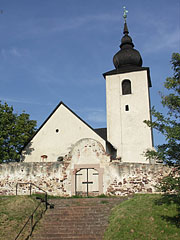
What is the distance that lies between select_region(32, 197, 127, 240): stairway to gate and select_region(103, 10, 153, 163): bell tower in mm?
10520

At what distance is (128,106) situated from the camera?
27.2 meters

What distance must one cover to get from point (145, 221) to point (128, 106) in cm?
1629

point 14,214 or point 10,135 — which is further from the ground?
point 10,135

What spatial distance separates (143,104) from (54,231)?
660 inches

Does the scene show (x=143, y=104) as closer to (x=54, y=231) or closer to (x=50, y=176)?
(x=50, y=176)

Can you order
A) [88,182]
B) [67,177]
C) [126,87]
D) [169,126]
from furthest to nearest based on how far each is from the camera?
[126,87] < [88,182] < [67,177] < [169,126]

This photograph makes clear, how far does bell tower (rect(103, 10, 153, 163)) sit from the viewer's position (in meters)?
25.9

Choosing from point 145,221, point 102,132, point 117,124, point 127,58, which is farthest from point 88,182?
point 127,58

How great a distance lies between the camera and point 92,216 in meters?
13.6

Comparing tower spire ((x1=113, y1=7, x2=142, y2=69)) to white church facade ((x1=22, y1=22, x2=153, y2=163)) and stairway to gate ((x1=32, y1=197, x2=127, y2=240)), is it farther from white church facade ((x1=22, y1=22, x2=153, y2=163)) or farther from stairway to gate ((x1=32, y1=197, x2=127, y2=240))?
stairway to gate ((x1=32, y1=197, x2=127, y2=240))

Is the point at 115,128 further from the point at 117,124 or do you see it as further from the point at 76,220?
the point at 76,220

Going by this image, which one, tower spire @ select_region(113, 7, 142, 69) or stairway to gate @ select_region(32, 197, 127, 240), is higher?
tower spire @ select_region(113, 7, 142, 69)

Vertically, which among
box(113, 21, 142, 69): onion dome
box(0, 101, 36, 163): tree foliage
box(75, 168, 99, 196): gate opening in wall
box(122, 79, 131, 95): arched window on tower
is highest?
box(113, 21, 142, 69): onion dome

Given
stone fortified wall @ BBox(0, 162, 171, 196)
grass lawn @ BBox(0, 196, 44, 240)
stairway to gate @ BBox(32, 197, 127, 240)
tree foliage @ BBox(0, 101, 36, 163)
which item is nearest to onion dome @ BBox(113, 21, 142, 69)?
tree foliage @ BBox(0, 101, 36, 163)
